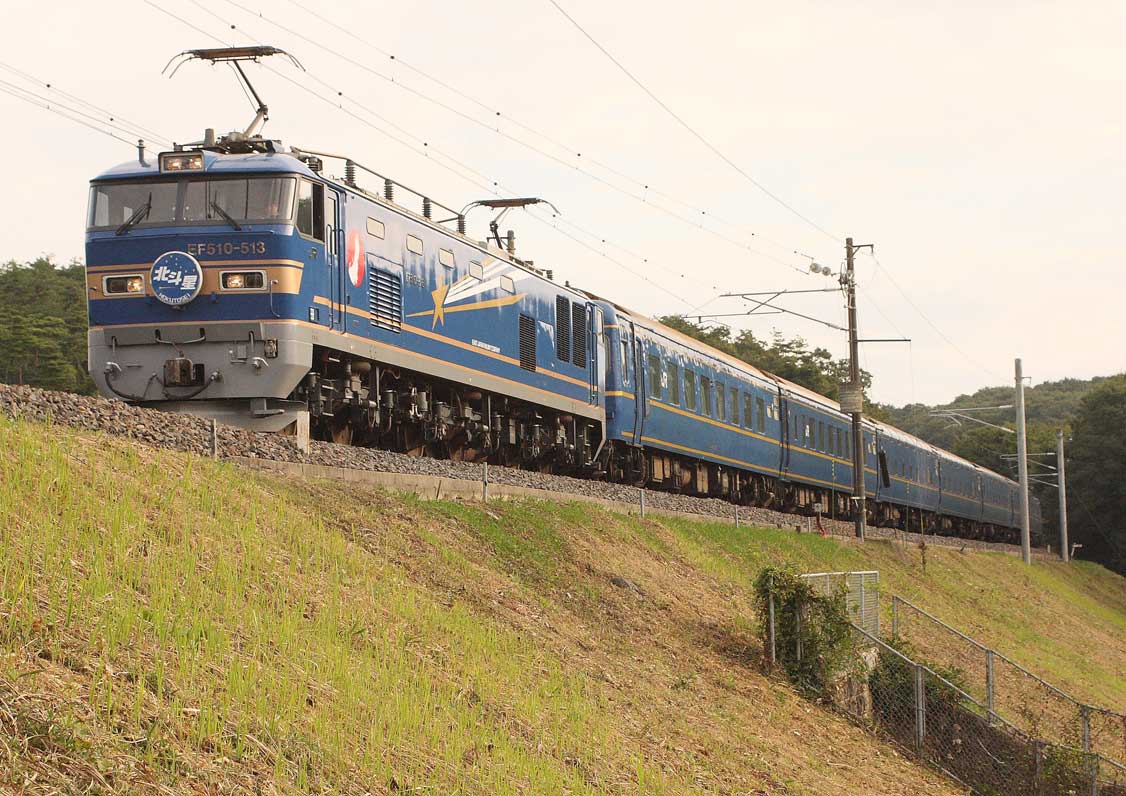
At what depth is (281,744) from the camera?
24.6 ft

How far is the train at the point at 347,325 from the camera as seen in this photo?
16188 mm

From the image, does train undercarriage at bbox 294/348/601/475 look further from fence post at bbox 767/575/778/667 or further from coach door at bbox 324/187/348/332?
fence post at bbox 767/575/778/667

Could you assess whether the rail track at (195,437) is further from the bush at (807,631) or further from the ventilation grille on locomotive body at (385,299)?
the bush at (807,631)

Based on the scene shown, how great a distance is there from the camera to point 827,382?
91.8 m

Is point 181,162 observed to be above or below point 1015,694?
above

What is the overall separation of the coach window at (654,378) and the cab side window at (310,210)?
43.9ft

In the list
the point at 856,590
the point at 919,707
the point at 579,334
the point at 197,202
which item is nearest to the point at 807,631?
the point at 919,707

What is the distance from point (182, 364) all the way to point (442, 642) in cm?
675

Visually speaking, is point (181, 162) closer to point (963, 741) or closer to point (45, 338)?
point (963, 741)

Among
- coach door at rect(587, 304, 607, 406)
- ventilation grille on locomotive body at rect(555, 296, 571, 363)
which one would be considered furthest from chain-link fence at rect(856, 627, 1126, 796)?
coach door at rect(587, 304, 607, 406)

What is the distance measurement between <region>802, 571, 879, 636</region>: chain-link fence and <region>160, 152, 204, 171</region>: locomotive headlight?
348 inches

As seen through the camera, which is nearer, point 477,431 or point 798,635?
point 798,635

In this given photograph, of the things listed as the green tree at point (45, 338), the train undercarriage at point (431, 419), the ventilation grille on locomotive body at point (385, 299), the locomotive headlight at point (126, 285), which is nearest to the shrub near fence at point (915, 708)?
the train undercarriage at point (431, 419)

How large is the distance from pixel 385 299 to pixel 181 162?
11.0 ft
